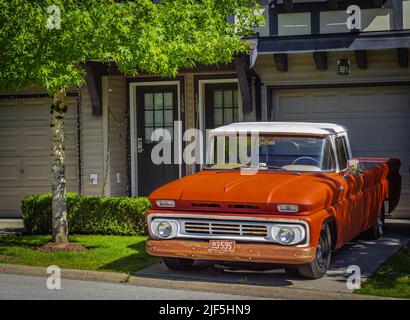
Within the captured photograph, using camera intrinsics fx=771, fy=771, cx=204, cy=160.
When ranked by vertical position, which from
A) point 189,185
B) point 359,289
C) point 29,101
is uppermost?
point 29,101

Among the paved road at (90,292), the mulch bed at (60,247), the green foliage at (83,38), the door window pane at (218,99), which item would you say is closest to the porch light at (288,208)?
the paved road at (90,292)

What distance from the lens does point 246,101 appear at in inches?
647

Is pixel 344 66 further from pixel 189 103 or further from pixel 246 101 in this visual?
pixel 189 103

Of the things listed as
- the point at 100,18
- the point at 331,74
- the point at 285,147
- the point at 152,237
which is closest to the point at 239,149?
the point at 285,147

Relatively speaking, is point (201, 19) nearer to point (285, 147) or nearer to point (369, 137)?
point (285, 147)

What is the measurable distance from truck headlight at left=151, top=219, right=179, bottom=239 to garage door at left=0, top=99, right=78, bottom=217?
8.36 m

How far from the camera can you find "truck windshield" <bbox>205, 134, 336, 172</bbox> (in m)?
10.8

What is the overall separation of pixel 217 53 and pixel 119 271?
14.4 feet

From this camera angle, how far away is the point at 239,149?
36.5 ft

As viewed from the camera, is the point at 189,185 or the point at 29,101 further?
the point at 29,101

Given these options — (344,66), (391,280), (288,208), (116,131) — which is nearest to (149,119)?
(116,131)

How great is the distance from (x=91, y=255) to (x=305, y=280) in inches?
141

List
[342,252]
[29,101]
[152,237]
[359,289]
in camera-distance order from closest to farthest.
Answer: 1. [359,289]
2. [152,237]
3. [342,252]
4. [29,101]

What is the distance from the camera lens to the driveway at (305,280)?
378 inches
